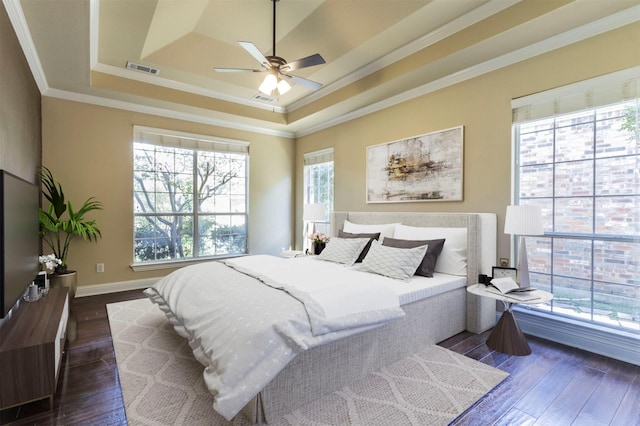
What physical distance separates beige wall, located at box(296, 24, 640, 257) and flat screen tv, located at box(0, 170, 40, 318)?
3.78 m

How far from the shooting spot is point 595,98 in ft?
8.48

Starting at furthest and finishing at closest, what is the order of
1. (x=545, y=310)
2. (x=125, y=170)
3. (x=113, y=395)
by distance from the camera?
(x=125, y=170) < (x=545, y=310) < (x=113, y=395)

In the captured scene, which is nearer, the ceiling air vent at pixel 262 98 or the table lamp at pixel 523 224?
the table lamp at pixel 523 224

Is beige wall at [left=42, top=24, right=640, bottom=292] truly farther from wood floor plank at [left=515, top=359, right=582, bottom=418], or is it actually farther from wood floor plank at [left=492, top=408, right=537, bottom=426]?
wood floor plank at [left=492, top=408, right=537, bottom=426]

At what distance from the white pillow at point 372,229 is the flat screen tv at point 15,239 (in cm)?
324

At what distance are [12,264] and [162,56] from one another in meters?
2.91

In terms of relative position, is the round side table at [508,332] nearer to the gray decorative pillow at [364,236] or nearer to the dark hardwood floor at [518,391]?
the dark hardwood floor at [518,391]

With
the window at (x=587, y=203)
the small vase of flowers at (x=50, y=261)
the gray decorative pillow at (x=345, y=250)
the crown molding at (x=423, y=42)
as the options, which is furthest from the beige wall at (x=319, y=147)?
the gray decorative pillow at (x=345, y=250)

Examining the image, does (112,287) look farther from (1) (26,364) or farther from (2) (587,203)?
(2) (587,203)

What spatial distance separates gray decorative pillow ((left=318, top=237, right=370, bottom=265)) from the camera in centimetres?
357

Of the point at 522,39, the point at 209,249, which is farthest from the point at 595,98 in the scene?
the point at 209,249

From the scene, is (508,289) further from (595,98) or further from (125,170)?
(125,170)

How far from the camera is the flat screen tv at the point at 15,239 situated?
171 centimetres

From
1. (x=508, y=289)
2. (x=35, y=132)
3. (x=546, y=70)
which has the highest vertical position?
(x=546, y=70)
